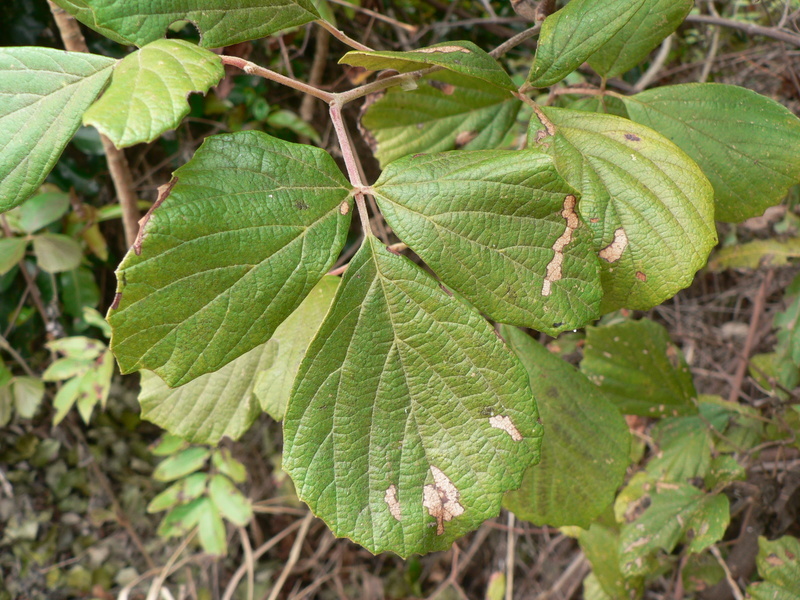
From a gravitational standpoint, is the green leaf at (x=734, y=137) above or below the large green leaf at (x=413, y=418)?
above

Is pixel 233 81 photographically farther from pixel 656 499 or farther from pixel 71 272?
pixel 656 499

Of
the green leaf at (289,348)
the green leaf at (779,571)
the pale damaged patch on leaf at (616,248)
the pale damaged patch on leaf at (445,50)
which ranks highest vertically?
the pale damaged patch on leaf at (445,50)

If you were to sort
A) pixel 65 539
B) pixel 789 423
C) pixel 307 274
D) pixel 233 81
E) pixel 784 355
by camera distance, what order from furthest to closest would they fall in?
pixel 65 539, pixel 233 81, pixel 784 355, pixel 789 423, pixel 307 274

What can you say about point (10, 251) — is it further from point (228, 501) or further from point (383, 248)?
point (383, 248)

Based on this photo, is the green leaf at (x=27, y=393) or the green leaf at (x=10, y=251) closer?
the green leaf at (x=10, y=251)

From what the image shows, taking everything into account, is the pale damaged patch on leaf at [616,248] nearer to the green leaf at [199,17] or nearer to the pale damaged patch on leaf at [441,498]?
the pale damaged patch on leaf at [441,498]

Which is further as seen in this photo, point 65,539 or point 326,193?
point 65,539

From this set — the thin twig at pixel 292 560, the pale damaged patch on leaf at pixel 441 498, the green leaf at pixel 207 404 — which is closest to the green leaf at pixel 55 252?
the green leaf at pixel 207 404

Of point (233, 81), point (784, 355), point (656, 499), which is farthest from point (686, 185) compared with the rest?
point (233, 81)
